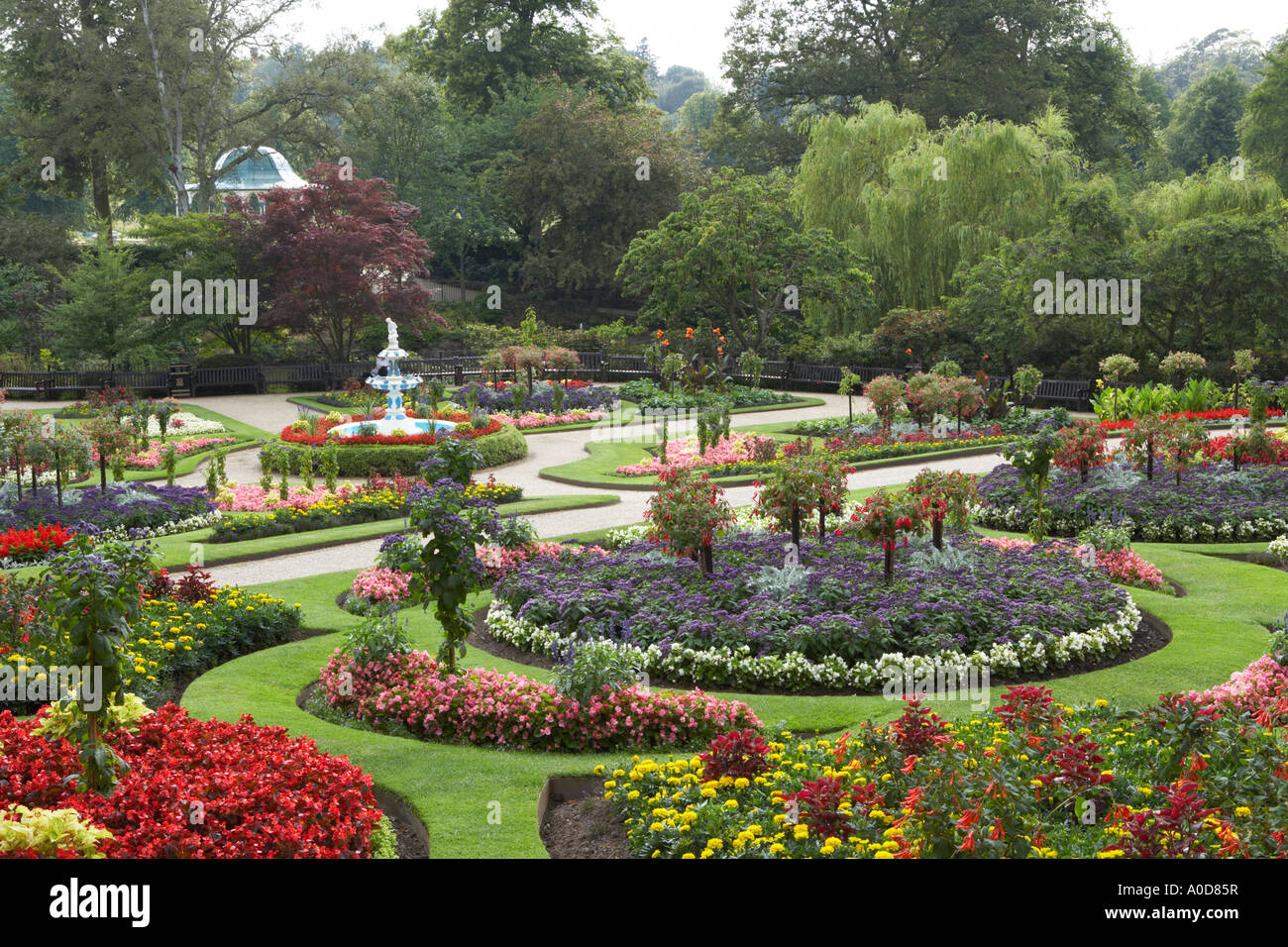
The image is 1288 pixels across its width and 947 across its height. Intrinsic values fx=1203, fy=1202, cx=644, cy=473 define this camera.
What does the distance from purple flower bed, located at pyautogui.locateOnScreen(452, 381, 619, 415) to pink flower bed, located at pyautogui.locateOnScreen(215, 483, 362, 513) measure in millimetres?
9231

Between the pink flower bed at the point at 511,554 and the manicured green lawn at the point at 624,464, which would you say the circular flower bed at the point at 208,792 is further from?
the manicured green lawn at the point at 624,464

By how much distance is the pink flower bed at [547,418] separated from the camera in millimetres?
28281

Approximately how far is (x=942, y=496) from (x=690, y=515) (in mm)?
2602

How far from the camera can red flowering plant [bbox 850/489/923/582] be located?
38.1 feet

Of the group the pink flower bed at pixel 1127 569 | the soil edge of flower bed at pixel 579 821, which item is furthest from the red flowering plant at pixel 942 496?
the soil edge of flower bed at pixel 579 821

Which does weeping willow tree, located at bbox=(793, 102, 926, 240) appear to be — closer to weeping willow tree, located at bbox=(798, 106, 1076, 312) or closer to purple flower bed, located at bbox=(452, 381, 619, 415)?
weeping willow tree, located at bbox=(798, 106, 1076, 312)

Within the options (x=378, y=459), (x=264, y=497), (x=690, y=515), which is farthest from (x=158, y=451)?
(x=690, y=515)

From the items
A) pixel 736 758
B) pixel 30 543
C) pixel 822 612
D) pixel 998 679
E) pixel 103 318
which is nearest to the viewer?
pixel 736 758

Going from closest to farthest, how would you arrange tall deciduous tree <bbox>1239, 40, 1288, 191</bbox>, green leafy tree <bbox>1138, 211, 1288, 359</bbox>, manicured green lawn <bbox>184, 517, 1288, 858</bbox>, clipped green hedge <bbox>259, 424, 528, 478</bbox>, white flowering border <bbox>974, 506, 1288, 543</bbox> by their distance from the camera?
manicured green lawn <bbox>184, 517, 1288, 858</bbox>
white flowering border <bbox>974, 506, 1288, 543</bbox>
clipped green hedge <bbox>259, 424, 528, 478</bbox>
green leafy tree <bbox>1138, 211, 1288, 359</bbox>
tall deciduous tree <bbox>1239, 40, 1288, 191</bbox>

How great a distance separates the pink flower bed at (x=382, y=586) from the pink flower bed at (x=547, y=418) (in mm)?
14206

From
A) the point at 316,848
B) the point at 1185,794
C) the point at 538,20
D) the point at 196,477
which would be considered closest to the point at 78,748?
the point at 316,848

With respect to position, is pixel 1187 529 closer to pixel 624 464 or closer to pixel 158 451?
pixel 624 464

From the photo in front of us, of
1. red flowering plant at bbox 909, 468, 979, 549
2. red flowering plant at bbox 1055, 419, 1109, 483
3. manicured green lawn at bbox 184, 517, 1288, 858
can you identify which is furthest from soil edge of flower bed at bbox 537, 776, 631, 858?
red flowering plant at bbox 1055, 419, 1109, 483

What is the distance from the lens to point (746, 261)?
113 feet
